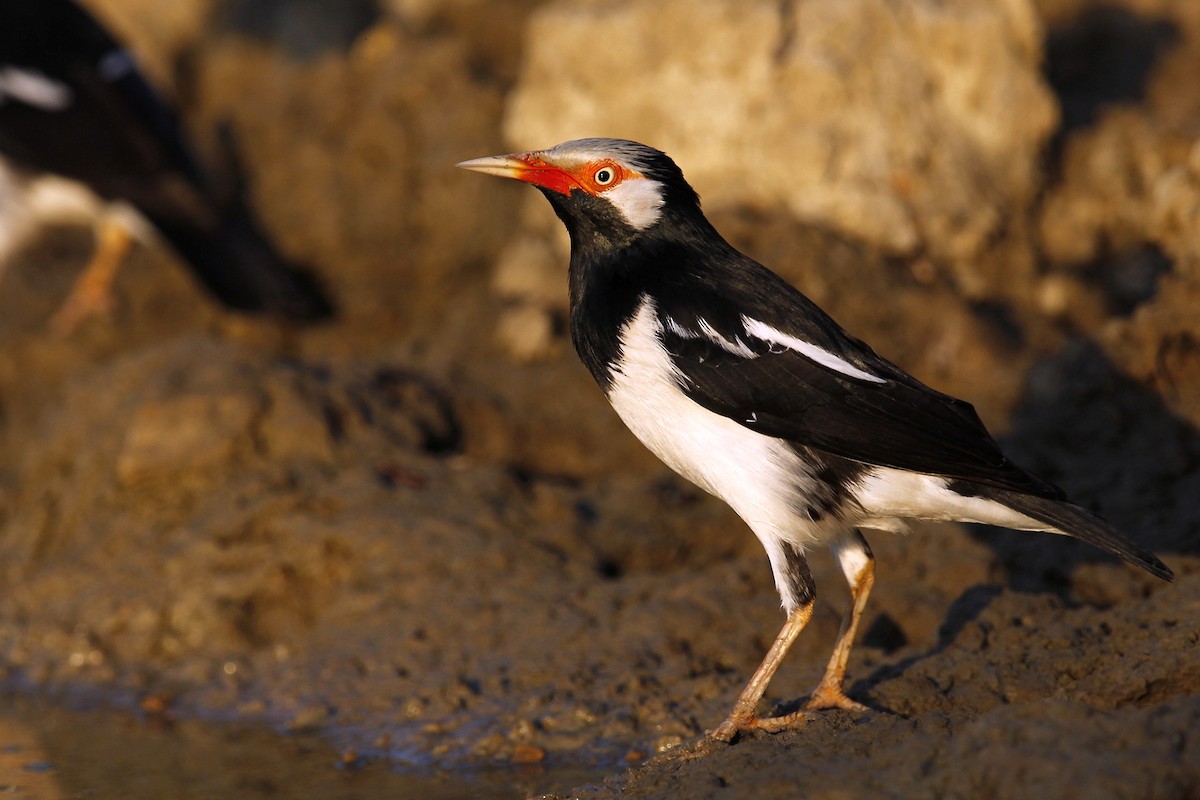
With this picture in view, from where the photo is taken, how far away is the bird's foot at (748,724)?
4.24m

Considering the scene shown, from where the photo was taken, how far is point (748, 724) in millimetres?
4355

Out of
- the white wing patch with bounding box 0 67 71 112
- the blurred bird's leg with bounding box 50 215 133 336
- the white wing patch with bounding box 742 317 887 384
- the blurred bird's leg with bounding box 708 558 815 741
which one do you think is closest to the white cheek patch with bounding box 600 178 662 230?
the white wing patch with bounding box 742 317 887 384

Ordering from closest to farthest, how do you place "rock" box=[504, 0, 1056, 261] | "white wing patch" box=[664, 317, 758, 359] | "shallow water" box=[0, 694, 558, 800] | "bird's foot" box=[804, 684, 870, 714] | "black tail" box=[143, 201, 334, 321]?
"bird's foot" box=[804, 684, 870, 714]
"white wing patch" box=[664, 317, 758, 359]
"shallow water" box=[0, 694, 558, 800]
"rock" box=[504, 0, 1056, 261]
"black tail" box=[143, 201, 334, 321]

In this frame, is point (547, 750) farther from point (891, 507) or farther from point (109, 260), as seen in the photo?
point (109, 260)

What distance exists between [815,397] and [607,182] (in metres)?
1.04

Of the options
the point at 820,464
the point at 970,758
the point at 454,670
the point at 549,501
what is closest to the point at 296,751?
the point at 454,670

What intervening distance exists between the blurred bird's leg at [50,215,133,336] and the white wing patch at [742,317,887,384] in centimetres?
606

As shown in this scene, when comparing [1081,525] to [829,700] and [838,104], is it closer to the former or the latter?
[829,700]

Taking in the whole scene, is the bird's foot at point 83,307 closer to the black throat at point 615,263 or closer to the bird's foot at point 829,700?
the black throat at point 615,263

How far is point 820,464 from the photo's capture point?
14.8 feet

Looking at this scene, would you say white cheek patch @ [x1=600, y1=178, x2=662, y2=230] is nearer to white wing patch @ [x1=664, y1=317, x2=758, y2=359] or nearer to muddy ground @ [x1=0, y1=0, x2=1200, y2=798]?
white wing patch @ [x1=664, y1=317, x2=758, y2=359]

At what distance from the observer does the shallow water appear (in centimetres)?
487

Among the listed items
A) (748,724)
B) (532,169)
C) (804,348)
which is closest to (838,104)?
(532,169)

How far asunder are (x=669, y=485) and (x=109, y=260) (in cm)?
450
